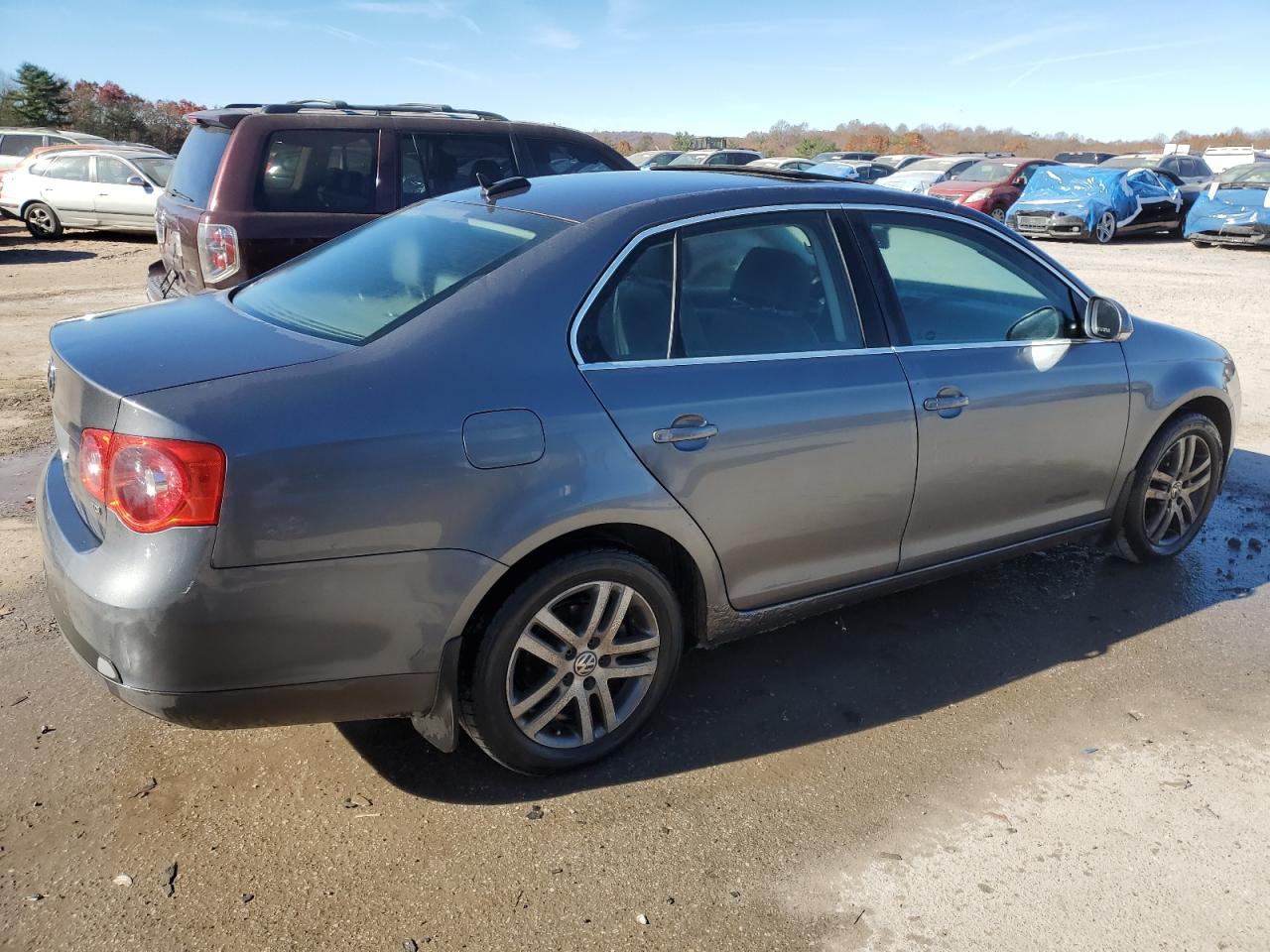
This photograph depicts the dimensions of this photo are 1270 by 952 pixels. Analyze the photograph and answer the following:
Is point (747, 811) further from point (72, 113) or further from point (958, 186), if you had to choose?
point (72, 113)

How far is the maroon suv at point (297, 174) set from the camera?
6.19 meters

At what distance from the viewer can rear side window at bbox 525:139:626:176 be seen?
768 centimetres

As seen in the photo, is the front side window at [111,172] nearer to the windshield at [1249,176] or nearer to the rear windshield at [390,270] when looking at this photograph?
the rear windshield at [390,270]

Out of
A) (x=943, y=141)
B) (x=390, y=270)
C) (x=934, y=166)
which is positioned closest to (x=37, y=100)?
(x=934, y=166)

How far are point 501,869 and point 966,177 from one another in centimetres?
2221

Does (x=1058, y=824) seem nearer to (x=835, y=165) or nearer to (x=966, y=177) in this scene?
(x=966, y=177)

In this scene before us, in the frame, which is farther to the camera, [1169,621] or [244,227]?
[244,227]

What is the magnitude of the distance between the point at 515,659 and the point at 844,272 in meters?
1.75

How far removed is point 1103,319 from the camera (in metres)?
4.07

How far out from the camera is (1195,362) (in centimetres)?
453

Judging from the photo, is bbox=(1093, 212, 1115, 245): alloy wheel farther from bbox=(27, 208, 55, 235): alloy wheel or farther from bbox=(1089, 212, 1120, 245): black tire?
bbox=(27, 208, 55, 235): alloy wheel

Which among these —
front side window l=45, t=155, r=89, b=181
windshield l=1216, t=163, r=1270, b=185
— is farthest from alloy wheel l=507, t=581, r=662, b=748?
windshield l=1216, t=163, r=1270, b=185

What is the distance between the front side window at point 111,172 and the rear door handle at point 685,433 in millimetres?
16950

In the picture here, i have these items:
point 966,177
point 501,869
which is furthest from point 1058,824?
point 966,177
